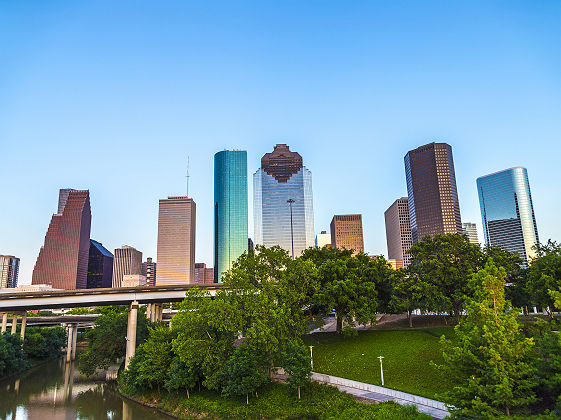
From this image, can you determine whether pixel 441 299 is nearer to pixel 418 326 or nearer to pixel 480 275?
pixel 418 326

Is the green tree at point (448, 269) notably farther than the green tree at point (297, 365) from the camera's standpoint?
Yes

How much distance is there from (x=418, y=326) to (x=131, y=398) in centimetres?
3882

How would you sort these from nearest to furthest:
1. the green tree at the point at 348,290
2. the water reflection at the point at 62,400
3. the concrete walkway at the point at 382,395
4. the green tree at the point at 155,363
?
the concrete walkway at the point at 382,395 < the water reflection at the point at 62,400 < the green tree at the point at 155,363 < the green tree at the point at 348,290

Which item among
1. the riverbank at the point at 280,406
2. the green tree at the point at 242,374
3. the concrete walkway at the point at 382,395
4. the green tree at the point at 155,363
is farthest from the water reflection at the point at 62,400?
the concrete walkway at the point at 382,395

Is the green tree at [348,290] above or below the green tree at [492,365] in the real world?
above

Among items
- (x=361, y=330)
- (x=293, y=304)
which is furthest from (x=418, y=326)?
(x=293, y=304)

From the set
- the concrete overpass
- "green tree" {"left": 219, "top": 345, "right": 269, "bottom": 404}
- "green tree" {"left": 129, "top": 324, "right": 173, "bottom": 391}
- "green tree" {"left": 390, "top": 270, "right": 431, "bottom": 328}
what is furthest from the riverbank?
the concrete overpass

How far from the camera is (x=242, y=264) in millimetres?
43938

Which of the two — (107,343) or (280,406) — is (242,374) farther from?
(107,343)

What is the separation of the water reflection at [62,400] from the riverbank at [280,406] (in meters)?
3.23

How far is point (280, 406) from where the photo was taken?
110ft

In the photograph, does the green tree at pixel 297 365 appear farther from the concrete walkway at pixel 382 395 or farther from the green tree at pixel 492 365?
the green tree at pixel 492 365

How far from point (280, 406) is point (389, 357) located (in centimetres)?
1431

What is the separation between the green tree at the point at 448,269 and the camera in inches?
1848
